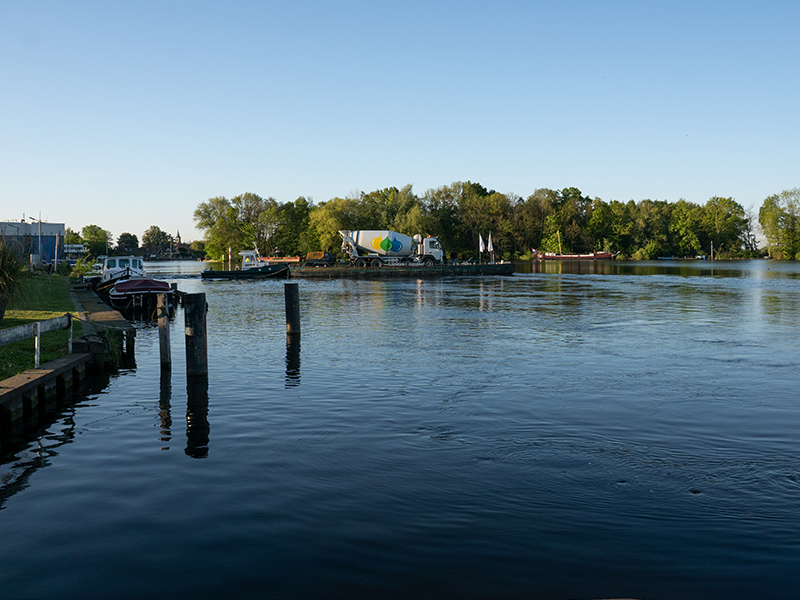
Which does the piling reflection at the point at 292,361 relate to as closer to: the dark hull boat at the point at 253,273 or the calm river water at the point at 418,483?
the calm river water at the point at 418,483

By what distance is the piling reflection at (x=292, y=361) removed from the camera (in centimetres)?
1496

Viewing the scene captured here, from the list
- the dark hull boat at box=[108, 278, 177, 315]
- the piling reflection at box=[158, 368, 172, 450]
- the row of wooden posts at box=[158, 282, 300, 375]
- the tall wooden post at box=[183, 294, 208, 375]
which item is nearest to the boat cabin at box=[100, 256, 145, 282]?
the dark hull boat at box=[108, 278, 177, 315]

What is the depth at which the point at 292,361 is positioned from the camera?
17797mm

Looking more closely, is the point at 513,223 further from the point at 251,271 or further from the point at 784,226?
the point at 251,271

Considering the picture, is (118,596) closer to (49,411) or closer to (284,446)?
(284,446)

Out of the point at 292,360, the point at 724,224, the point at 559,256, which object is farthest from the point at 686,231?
the point at 292,360

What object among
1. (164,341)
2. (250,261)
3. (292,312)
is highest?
(250,261)

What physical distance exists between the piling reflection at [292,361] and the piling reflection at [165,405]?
8.51ft

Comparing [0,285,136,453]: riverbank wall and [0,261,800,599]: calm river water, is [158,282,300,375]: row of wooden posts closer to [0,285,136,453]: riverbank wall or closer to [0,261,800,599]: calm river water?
[0,261,800,599]: calm river water

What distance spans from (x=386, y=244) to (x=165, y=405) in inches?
2862

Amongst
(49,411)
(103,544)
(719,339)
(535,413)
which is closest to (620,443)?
(535,413)

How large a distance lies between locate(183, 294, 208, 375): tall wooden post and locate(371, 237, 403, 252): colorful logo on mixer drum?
70615 mm

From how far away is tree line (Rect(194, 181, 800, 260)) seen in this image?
118 m

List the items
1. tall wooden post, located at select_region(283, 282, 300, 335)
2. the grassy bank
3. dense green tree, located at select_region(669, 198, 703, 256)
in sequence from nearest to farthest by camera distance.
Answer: the grassy bank, tall wooden post, located at select_region(283, 282, 300, 335), dense green tree, located at select_region(669, 198, 703, 256)
